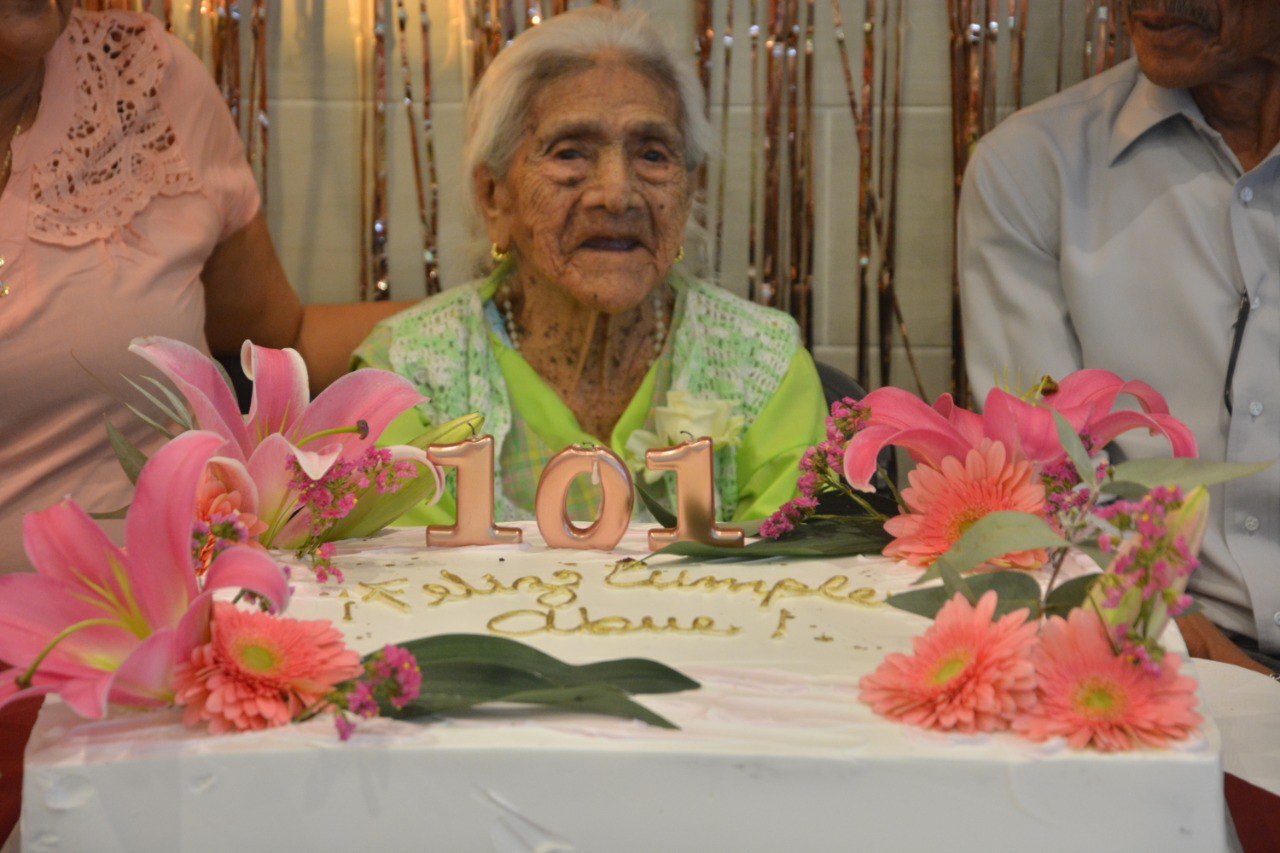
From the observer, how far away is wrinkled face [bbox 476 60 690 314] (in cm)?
211

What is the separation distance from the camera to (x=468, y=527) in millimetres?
1434

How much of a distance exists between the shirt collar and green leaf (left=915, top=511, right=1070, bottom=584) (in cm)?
142

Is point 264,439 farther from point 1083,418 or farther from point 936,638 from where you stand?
point 1083,418

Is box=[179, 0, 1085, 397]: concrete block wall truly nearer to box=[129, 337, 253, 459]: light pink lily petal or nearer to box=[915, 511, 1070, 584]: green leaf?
box=[129, 337, 253, 459]: light pink lily petal

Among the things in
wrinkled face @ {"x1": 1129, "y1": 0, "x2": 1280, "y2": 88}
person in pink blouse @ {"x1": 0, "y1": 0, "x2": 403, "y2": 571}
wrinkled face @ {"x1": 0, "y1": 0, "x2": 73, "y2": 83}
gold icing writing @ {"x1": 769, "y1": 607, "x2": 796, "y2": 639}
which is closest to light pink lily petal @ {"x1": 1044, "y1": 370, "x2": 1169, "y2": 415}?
gold icing writing @ {"x1": 769, "y1": 607, "x2": 796, "y2": 639}

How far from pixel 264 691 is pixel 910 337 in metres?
2.13

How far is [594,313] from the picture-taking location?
2186mm

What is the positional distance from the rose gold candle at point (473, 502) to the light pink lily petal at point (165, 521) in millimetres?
447

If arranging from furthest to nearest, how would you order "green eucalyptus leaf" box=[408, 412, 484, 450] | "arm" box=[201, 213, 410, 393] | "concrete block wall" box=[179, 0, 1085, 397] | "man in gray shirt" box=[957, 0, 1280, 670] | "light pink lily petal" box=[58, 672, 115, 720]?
"concrete block wall" box=[179, 0, 1085, 397], "arm" box=[201, 213, 410, 393], "man in gray shirt" box=[957, 0, 1280, 670], "green eucalyptus leaf" box=[408, 412, 484, 450], "light pink lily petal" box=[58, 672, 115, 720]

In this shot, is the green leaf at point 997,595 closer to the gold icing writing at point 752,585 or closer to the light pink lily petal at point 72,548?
the gold icing writing at point 752,585

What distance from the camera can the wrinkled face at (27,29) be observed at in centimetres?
196

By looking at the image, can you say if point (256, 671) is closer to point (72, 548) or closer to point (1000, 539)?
point (72, 548)

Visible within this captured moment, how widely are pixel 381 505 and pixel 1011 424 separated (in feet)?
2.10

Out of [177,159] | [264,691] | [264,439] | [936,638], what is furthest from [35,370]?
[936,638]
